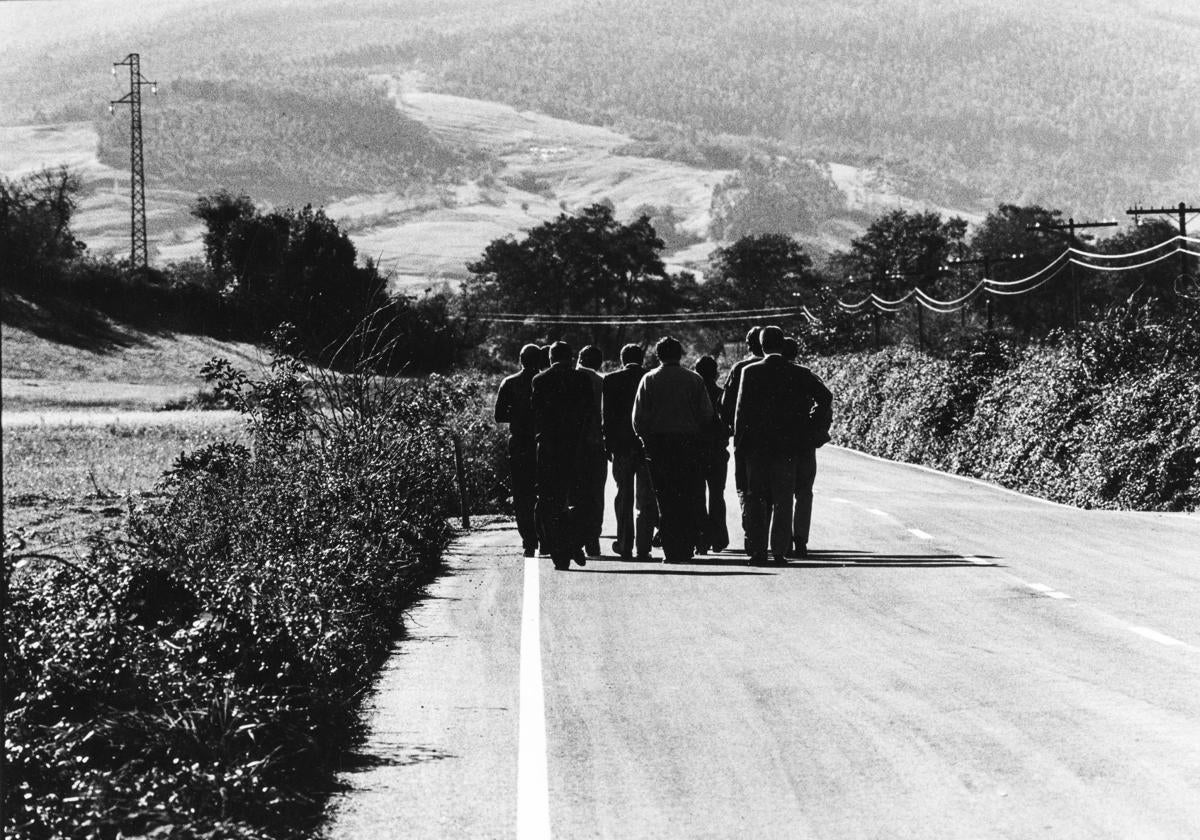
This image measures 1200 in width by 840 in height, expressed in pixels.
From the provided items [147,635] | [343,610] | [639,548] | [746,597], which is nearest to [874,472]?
[639,548]

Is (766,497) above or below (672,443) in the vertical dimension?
below

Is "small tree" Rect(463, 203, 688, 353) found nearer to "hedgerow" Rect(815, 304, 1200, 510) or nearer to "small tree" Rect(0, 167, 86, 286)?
"small tree" Rect(0, 167, 86, 286)

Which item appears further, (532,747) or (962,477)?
(962,477)

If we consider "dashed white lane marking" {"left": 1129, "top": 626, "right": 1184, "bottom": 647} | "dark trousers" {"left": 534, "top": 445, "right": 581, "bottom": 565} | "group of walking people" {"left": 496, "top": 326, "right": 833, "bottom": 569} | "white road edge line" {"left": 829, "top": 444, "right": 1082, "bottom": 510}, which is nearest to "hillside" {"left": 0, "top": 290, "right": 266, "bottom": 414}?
"white road edge line" {"left": 829, "top": 444, "right": 1082, "bottom": 510}

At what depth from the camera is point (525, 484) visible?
17922 millimetres

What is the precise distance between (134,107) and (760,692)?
66127 mm

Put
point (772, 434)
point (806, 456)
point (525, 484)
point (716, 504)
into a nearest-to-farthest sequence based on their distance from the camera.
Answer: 1. point (772, 434)
2. point (806, 456)
3. point (525, 484)
4. point (716, 504)

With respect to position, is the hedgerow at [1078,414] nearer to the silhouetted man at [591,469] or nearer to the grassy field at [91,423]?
the silhouetted man at [591,469]

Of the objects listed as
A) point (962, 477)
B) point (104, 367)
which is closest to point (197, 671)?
point (962, 477)

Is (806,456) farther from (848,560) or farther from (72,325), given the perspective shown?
(72,325)

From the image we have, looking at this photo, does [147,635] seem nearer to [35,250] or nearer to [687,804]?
[687,804]

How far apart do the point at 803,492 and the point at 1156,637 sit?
623 centimetres

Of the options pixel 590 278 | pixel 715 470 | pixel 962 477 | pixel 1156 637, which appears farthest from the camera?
pixel 590 278

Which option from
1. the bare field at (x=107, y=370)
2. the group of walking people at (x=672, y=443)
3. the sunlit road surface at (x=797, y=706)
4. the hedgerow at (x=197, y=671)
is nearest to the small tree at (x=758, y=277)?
the bare field at (x=107, y=370)
